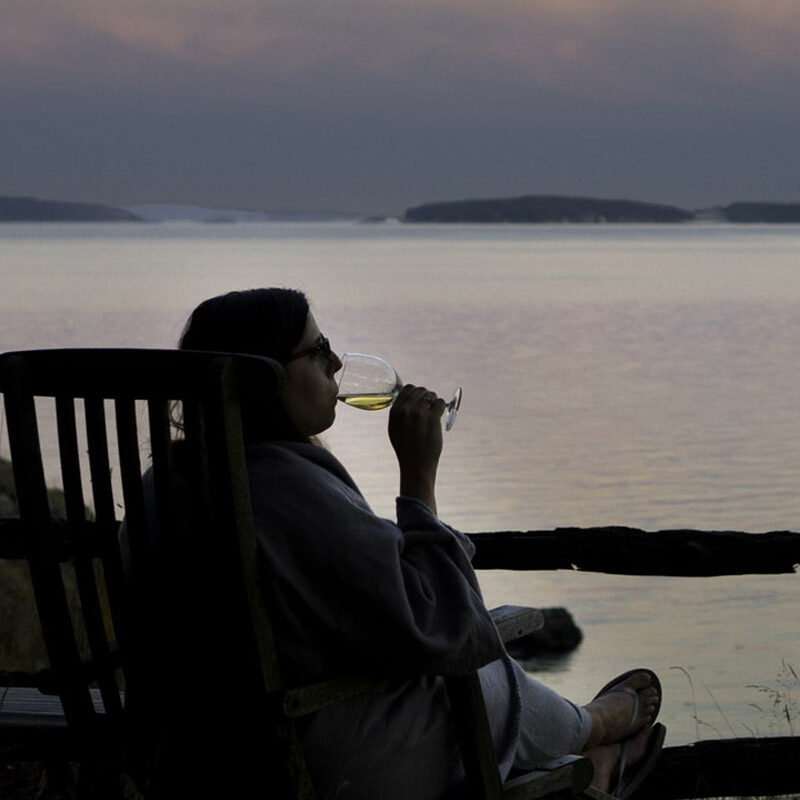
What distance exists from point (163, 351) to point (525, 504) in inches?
737

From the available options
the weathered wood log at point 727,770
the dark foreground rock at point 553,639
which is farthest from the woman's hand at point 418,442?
the dark foreground rock at point 553,639

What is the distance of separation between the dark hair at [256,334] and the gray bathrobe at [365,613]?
9 centimetres

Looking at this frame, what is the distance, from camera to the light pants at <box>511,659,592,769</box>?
3.53m

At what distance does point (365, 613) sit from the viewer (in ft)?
10.1

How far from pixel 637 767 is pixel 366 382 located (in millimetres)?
1272

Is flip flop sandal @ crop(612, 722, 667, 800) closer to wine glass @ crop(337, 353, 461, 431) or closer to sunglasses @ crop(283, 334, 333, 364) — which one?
wine glass @ crop(337, 353, 461, 431)

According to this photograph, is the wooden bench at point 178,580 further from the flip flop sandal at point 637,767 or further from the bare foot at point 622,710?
the flip flop sandal at point 637,767

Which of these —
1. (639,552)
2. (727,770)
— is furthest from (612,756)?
(727,770)

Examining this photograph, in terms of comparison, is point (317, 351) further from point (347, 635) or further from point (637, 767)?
point (637, 767)

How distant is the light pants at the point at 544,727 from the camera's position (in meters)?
3.53

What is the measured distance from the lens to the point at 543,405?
35.5 m

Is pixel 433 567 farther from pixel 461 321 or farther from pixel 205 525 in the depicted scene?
pixel 461 321

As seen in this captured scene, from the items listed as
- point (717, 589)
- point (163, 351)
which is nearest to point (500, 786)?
point (163, 351)

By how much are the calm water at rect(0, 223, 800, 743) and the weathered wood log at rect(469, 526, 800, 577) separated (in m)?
1.11
